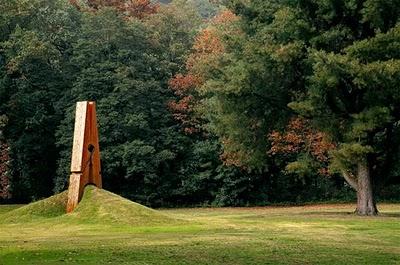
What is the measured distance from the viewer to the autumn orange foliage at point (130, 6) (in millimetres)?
51972

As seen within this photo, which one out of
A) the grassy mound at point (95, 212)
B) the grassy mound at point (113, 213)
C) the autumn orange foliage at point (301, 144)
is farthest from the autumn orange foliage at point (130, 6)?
the grassy mound at point (113, 213)

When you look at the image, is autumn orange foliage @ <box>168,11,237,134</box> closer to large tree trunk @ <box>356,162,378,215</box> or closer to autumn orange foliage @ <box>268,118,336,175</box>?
autumn orange foliage @ <box>268,118,336,175</box>

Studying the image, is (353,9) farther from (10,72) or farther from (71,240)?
(10,72)

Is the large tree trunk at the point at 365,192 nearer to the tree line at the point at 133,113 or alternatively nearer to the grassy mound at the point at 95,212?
the tree line at the point at 133,113

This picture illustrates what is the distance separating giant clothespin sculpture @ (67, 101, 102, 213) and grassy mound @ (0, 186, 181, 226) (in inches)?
14.5

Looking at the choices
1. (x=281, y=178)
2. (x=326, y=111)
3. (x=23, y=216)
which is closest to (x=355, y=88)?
(x=326, y=111)

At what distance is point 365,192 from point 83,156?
442 inches

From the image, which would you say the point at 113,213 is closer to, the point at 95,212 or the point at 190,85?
the point at 95,212

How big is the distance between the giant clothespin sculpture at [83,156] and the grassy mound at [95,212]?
1.20 ft

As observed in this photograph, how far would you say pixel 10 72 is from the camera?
137 feet

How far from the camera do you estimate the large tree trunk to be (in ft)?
82.3

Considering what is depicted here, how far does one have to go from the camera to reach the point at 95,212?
746 inches

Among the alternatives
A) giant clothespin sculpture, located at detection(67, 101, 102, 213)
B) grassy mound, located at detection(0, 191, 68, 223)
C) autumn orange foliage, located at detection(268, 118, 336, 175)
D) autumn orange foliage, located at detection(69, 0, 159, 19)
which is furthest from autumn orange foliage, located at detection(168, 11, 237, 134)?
→ grassy mound, located at detection(0, 191, 68, 223)

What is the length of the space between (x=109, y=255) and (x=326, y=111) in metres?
17.0
